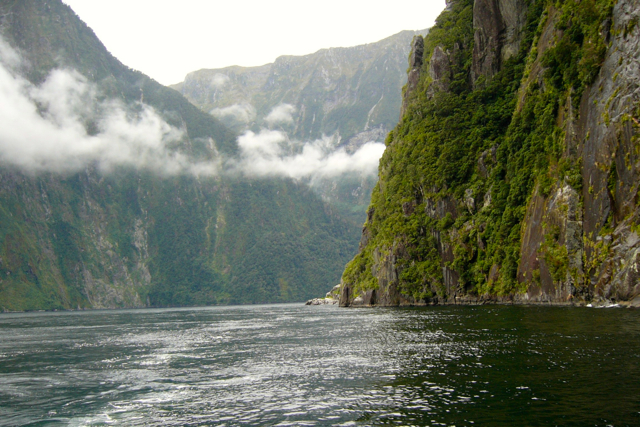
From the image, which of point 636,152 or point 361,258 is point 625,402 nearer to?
point 636,152

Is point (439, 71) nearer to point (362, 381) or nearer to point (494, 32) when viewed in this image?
point (494, 32)

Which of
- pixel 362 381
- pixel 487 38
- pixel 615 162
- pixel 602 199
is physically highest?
pixel 487 38

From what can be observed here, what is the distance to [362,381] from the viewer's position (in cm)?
3022

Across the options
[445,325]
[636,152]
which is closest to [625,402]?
[445,325]

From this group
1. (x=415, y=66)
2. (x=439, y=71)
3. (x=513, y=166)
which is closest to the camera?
(x=513, y=166)

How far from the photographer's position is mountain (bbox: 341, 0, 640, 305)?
67.2 metres

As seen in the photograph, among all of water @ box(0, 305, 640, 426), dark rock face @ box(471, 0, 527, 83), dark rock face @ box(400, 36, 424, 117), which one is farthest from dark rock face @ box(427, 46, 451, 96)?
water @ box(0, 305, 640, 426)

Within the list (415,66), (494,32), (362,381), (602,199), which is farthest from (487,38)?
(362,381)

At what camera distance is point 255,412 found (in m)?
24.3

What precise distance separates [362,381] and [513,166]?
8018 centimetres

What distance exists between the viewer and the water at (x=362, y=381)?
22297 millimetres

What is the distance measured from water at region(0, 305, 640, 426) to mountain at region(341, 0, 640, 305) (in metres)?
24.1

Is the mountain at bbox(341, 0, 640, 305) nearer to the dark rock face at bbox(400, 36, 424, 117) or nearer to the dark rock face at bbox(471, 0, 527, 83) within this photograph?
the dark rock face at bbox(471, 0, 527, 83)

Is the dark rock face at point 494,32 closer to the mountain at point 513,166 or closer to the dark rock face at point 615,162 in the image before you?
the mountain at point 513,166
